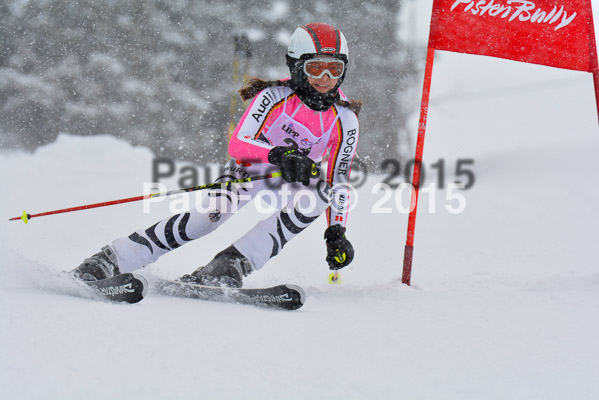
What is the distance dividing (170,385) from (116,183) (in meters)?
9.35

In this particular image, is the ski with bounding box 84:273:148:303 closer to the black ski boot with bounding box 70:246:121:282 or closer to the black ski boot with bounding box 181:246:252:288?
the black ski boot with bounding box 70:246:121:282

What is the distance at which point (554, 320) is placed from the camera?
2.67 meters

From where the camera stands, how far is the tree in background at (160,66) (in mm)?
18625

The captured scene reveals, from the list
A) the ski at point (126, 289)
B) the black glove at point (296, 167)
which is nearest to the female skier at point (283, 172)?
the black glove at point (296, 167)

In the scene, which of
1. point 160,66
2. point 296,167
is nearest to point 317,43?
point 296,167

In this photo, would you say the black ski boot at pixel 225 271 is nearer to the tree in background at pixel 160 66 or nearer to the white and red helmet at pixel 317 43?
the white and red helmet at pixel 317 43

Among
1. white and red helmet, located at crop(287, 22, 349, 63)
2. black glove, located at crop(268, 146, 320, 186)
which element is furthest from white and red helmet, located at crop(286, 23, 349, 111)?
black glove, located at crop(268, 146, 320, 186)

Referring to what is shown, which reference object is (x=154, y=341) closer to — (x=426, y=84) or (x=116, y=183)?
(x=426, y=84)

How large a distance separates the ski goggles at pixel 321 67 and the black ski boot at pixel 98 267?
1687 mm

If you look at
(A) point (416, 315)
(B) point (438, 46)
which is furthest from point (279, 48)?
(A) point (416, 315)

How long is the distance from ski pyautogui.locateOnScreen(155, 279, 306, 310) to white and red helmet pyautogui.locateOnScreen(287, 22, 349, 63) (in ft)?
5.03

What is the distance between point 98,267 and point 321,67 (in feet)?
6.04

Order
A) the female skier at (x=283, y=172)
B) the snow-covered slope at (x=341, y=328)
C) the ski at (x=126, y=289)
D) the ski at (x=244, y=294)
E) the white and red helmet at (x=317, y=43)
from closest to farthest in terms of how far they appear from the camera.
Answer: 1. the snow-covered slope at (x=341, y=328)
2. the ski at (x=126, y=289)
3. the ski at (x=244, y=294)
4. the female skier at (x=283, y=172)
5. the white and red helmet at (x=317, y=43)

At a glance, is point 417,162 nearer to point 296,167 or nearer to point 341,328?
point 296,167
